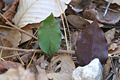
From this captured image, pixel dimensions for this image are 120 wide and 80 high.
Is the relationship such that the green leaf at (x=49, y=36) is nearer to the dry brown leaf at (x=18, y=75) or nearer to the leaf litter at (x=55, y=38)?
the leaf litter at (x=55, y=38)

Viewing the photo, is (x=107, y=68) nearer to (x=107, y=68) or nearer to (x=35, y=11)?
(x=107, y=68)

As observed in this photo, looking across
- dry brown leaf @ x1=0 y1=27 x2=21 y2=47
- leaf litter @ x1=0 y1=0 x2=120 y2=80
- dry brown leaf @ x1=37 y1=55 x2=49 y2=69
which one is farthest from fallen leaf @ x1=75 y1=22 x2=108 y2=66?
dry brown leaf @ x1=0 y1=27 x2=21 y2=47

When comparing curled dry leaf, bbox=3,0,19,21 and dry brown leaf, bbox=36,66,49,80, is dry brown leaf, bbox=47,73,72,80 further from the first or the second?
curled dry leaf, bbox=3,0,19,21

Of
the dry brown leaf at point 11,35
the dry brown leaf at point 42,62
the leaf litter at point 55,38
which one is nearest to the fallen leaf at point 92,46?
the leaf litter at point 55,38

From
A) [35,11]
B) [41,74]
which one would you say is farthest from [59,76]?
[35,11]

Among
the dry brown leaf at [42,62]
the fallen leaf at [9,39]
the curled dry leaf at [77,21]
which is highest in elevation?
the curled dry leaf at [77,21]

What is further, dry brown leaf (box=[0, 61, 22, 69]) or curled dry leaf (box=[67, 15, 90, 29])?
curled dry leaf (box=[67, 15, 90, 29])

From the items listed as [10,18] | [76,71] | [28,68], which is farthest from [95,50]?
[10,18]
